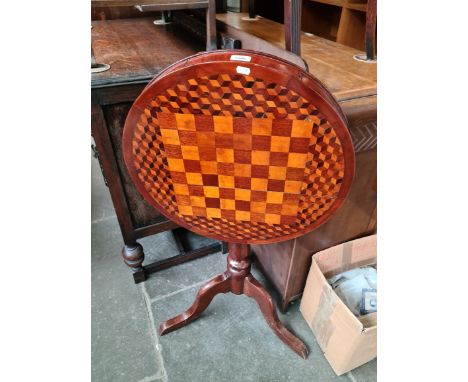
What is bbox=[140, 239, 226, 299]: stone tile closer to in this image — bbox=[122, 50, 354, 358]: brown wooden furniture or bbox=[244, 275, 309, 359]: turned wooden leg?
bbox=[244, 275, 309, 359]: turned wooden leg

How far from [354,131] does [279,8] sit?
195cm

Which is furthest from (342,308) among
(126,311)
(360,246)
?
(126,311)

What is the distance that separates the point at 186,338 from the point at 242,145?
0.98 meters

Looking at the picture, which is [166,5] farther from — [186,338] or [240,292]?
[186,338]

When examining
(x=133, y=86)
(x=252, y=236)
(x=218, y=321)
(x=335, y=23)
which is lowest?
(x=218, y=321)

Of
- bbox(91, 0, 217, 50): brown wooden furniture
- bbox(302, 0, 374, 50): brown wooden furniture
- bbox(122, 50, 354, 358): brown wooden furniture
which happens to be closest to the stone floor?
bbox(122, 50, 354, 358): brown wooden furniture

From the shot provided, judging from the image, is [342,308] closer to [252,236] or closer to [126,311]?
[252,236]

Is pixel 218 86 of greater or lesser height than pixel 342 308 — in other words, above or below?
above

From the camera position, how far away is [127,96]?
105 centimetres

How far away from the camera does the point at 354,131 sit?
91 centimetres

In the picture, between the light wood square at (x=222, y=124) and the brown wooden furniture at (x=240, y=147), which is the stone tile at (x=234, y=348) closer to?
the brown wooden furniture at (x=240, y=147)

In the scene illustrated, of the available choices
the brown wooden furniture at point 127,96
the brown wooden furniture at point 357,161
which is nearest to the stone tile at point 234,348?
the brown wooden furniture at point 357,161
